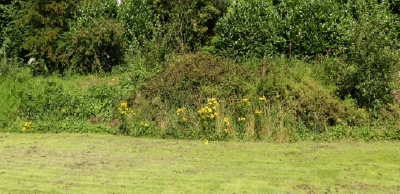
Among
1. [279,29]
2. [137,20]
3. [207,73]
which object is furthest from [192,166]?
[137,20]

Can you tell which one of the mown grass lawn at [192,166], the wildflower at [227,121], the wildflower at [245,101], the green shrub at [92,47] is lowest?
the mown grass lawn at [192,166]

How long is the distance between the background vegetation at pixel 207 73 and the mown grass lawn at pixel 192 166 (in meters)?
0.82

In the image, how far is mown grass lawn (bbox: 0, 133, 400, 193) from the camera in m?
6.39

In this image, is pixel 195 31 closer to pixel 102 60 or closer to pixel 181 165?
Result: pixel 102 60

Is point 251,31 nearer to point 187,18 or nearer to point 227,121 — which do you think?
point 187,18

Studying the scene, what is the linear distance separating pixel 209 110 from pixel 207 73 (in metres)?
1.51

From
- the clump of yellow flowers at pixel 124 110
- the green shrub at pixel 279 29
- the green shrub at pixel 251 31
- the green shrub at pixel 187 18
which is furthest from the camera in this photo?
the green shrub at pixel 187 18

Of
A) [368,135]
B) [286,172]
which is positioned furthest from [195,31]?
[286,172]

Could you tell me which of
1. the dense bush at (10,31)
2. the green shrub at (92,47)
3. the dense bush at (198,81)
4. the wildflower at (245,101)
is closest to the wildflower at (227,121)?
the wildflower at (245,101)

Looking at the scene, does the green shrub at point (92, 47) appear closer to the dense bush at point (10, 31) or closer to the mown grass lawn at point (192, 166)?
the dense bush at point (10, 31)

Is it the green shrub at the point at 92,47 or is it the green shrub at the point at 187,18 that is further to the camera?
the green shrub at the point at 187,18

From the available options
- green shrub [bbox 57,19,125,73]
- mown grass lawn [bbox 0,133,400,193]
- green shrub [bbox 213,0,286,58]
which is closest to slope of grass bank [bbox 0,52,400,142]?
mown grass lawn [bbox 0,133,400,193]

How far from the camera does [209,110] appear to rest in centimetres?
986

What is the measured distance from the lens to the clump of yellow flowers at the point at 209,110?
9.88 m
